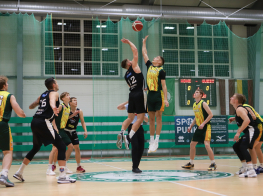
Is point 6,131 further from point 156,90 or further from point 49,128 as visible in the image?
point 156,90

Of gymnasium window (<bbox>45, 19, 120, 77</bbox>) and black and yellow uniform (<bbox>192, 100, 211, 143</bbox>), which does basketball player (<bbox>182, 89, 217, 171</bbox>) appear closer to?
black and yellow uniform (<bbox>192, 100, 211, 143</bbox>)

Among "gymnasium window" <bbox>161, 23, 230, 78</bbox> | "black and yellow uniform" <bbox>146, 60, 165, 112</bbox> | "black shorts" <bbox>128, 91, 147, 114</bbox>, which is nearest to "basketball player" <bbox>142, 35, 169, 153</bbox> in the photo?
"black and yellow uniform" <bbox>146, 60, 165, 112</bbox>

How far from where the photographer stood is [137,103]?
6.59 meters

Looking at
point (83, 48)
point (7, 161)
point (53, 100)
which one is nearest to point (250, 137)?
point (53, 100)

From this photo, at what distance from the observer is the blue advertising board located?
13.9m

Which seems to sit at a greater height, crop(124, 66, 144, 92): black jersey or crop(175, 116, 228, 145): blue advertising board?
crop(124, 66, 144, 92): black jersey

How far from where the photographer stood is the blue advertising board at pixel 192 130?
45.7ft

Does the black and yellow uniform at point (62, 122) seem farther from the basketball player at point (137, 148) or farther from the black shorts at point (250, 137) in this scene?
the black shorts at point (250, 137)

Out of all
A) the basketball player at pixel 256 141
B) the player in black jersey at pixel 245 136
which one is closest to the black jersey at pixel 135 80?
the player in black jersey at pixel 245 136

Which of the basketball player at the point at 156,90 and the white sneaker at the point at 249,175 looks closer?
the white sneaker at the point at 249,175

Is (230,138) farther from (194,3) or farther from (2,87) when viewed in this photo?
(2,87)

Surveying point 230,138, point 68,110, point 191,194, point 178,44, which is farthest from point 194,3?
point 191,194

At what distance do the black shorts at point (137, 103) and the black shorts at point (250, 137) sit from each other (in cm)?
201

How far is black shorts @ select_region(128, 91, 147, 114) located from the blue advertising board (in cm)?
762
